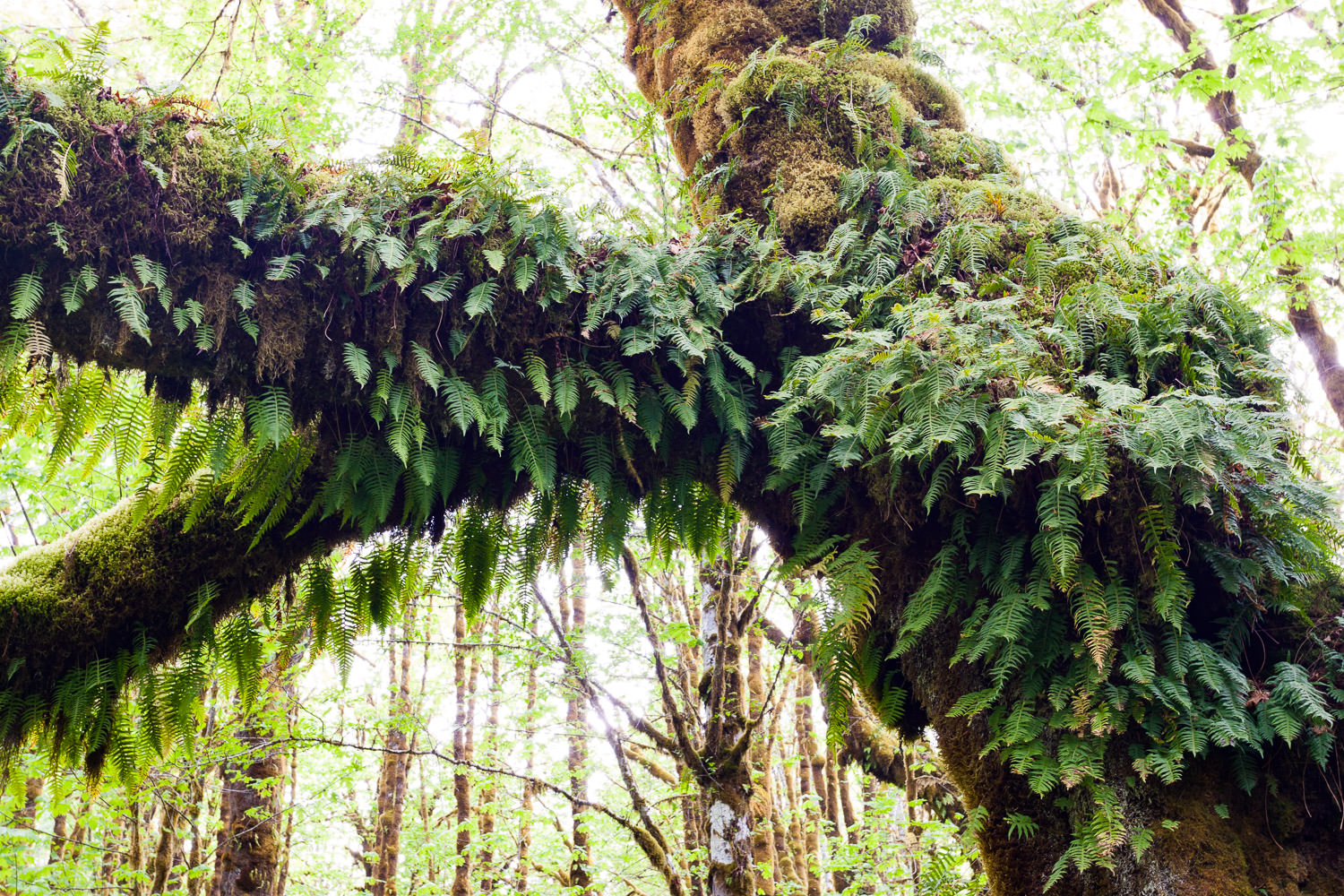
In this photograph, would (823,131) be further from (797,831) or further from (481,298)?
(797,831)

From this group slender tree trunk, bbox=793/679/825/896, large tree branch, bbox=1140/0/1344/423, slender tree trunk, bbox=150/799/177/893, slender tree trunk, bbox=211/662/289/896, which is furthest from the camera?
slender tree trunk, bbox=793/679/825/896

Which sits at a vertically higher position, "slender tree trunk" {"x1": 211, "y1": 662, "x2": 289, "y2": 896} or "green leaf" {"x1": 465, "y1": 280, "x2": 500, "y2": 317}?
"green leaf" {"x1": 465, "y1": 280, "x2": 500, "y2": 317}

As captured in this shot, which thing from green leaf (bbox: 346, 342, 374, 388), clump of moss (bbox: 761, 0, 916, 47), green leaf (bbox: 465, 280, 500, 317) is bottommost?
green leaf (bbox: 346, 342, 374, 388)

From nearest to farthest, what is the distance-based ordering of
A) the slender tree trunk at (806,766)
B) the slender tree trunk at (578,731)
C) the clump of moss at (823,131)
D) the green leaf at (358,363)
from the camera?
the green leaf at (358,363)
the clump of moss at (823,131)
the slender tree trunk at (578,731)
the slender tree trunk at (806,766)

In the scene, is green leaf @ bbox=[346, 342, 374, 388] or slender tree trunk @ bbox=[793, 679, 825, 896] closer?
green leaf @ bbox=[346, 342, 374, 388]

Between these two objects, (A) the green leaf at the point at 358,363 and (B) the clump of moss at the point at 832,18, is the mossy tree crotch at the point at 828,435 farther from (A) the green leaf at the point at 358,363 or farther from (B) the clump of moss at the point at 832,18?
(B) the clump of moss at the point at 832,18

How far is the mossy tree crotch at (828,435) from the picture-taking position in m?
2.65

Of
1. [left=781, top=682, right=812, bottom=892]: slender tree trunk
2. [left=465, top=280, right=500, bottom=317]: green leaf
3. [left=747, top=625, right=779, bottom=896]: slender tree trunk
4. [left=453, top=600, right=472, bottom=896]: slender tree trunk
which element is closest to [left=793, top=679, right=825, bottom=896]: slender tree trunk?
[left=781, top=682, right=812, bottom=892]: slender tree trunk

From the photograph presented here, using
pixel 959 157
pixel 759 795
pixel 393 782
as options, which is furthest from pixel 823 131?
pixel 393 782

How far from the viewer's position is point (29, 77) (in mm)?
2791

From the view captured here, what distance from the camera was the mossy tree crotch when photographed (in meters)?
2.65

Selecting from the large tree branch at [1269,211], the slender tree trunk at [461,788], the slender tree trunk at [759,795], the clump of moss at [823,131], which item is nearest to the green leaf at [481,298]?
the clump of moss at [823,131]

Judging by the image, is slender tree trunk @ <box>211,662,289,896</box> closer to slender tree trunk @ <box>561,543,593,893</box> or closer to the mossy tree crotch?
slender tree trunk @ <box>561,543,593,893</box>

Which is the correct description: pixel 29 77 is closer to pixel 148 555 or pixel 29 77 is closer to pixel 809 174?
pixel 148 555
